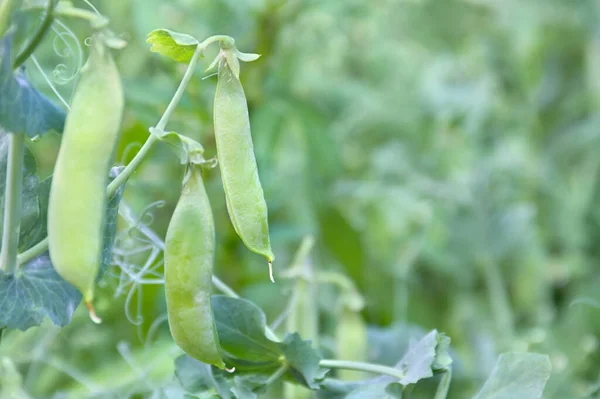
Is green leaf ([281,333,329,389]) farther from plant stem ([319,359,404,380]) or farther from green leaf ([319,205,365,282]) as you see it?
green leaf ([319,205,365,282])

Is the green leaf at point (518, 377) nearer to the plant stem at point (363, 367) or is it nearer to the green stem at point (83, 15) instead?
the plant stem at point (363, 367)

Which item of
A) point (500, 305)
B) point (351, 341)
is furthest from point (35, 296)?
point (500, 305)

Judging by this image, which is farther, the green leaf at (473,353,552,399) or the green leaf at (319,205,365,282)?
the green leaf at (319,205,365,282)

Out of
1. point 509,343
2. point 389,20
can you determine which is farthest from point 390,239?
point 389,20

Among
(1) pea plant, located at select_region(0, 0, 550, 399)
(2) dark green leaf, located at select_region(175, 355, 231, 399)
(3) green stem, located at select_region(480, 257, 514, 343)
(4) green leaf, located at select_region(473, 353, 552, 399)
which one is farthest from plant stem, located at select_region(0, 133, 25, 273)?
(3) green stem, located at select_region(480, 257, 514, 343)

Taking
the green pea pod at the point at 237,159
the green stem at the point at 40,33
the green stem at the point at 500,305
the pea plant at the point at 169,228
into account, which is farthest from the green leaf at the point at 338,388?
the green stem at the point at 500,305

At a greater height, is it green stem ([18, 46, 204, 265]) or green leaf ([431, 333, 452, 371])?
green stem ([18, 46, 204, 265])

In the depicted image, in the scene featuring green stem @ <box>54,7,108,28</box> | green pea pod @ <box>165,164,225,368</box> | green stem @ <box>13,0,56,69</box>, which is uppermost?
green stem @ <box>54,7,108,28</box>

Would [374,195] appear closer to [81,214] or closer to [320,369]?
[320,369]
